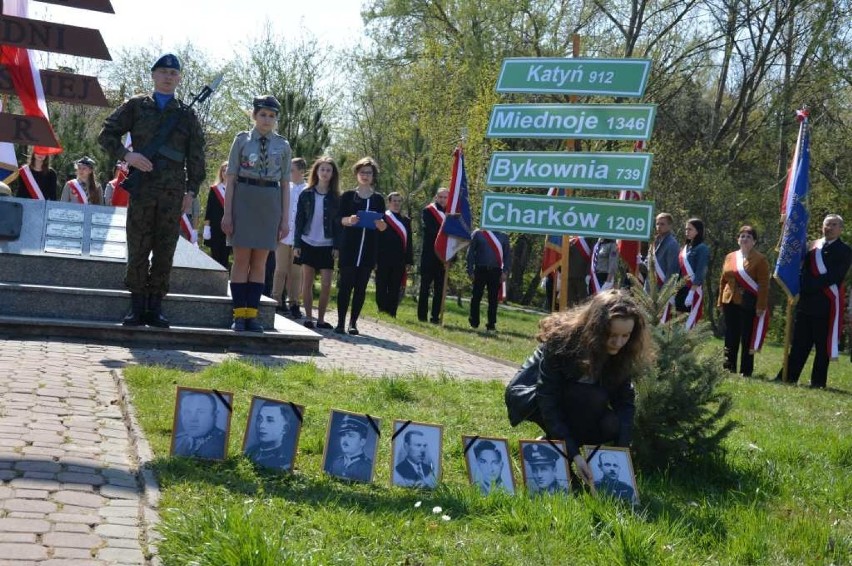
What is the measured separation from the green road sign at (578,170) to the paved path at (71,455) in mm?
2145

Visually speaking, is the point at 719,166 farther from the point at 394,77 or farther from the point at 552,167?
the point at 552,167

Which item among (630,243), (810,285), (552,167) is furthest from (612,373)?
(810,285)

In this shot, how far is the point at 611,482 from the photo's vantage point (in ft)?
18.2

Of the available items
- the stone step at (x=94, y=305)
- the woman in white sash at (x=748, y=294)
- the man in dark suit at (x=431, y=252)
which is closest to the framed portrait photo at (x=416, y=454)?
the stone step at (x=94, y=305)

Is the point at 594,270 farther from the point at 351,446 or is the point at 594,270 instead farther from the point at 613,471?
the point at 351,446

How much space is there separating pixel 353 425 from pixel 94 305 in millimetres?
5221

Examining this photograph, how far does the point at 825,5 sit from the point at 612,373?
31360mm

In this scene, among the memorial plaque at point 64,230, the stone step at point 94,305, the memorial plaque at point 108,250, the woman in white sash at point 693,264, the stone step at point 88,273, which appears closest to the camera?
the stone step at point 94,305

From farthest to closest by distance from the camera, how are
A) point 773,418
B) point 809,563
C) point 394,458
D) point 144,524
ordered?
point 773,418 < point 394,458 < point 809,563 < point 144,524

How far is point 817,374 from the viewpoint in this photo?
14.1 metres

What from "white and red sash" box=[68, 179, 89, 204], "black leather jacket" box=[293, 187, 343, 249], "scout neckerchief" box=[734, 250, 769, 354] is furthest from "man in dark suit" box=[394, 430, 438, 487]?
"white and red sash" box=[68, 179, 89, 204]

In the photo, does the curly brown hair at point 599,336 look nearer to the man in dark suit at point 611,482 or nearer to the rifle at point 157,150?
the man in dark suit at point 611,482

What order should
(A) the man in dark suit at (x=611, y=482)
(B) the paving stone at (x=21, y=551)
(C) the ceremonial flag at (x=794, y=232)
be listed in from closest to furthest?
(B) the paving stone at (x=21, y=551) → (A) the man in dark suit at (x=611, y=482) → (C) the ceremonial flag at (x=794, y=232)

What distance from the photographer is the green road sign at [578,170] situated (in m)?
8.61
